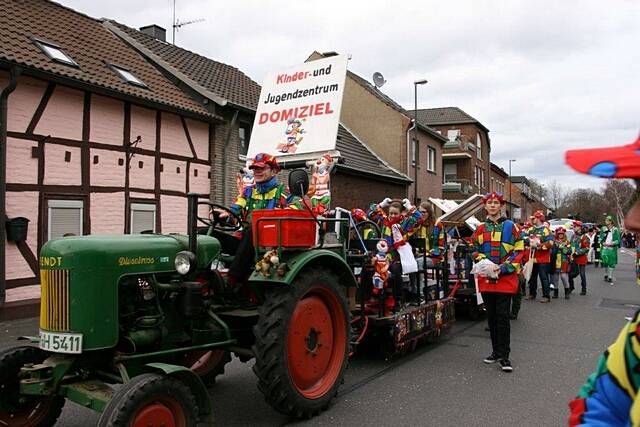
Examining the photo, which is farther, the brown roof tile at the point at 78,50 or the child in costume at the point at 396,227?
the brown roof tile at the point at 78,50

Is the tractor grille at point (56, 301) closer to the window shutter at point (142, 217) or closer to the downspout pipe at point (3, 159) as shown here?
the downspout pipe at point (3, 159)

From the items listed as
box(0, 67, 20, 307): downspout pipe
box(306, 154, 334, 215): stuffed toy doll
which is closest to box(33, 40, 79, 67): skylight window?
box(0, 67, 20, 307): downspout pipe

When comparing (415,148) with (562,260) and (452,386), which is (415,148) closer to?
(562,260)

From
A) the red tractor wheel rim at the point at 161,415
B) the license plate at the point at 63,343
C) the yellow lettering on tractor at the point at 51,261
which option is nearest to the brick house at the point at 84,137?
the yellow lettering on tractor at the point at 51,261

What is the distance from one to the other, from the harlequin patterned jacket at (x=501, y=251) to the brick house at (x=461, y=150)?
32.4 m

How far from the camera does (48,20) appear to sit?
12.0 m

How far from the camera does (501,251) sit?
607cm

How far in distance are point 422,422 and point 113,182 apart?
338 inches

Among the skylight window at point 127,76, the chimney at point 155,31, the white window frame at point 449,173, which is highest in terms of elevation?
the chimney at point 155,31

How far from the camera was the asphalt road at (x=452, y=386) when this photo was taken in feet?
14.5

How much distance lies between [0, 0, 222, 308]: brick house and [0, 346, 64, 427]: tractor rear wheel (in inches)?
235

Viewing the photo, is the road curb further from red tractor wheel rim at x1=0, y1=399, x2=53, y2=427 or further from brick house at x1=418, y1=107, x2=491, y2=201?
brick house at x1=418, y1=107, x2=491, y2=201

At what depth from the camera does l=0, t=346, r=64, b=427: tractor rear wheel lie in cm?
349

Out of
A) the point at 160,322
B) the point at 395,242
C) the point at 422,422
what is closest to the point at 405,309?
the point at 395,242
